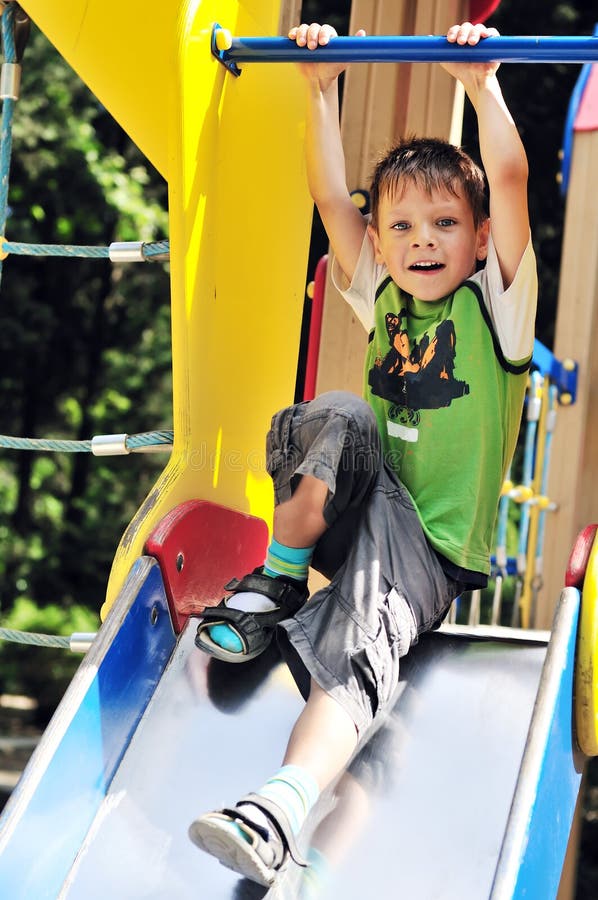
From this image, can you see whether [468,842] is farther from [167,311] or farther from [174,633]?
[167,311]

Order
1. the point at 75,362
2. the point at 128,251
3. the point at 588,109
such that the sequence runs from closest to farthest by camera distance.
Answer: the point at 128,251 < the point at 588,109 < the point at 75,362

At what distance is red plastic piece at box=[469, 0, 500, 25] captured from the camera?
2.62 metres

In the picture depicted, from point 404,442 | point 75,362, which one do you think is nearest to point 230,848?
point 404,442

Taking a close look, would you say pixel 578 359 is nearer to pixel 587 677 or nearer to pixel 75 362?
pixel 587 677

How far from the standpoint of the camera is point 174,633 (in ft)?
6.48

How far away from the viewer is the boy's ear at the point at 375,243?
6.89 feet

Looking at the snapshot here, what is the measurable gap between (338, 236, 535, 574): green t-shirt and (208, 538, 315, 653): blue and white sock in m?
0.20

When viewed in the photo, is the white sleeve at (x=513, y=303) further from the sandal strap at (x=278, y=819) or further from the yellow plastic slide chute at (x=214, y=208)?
the sandal strap at (x=278, y=819)

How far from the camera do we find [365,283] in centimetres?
213

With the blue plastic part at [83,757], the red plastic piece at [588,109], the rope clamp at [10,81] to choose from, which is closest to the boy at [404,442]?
the blue plastic part at [83,757]

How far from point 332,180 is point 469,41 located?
0.40 metres

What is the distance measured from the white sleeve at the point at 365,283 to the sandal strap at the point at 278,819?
3.16 feet

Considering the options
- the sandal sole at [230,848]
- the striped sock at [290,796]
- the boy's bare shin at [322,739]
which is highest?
the boy's bare shin at [322,739]

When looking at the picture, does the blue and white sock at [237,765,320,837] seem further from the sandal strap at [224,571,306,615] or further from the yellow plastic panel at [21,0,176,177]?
the yellow plastic panel at [21,0,176,177]
